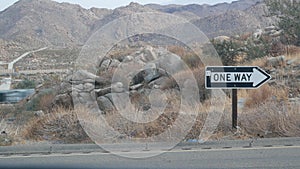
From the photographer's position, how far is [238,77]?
30.3 ft

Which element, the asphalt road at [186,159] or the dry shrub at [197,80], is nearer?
the asphalt road at [186,159]

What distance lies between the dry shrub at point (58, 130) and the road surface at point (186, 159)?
110 centimetres

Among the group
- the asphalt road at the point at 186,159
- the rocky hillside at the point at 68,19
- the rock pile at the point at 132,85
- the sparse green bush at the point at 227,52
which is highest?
the rocky hillside at the point at 68,19

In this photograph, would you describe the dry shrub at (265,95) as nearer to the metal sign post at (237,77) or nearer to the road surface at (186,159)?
the metal sign post at (237,77)

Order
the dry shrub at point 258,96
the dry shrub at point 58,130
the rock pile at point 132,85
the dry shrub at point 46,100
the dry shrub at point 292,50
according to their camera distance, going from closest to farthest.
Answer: the dry shrub at point 58,130
the dry shrub at point 258,96
the rock pile at point 132,85
the dry shrub at point 46,100
the dry shrub at point 292,50

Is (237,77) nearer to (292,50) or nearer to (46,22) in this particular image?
Result: (292,50)

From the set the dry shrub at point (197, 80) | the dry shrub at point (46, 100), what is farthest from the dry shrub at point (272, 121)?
the dry shrub at point (46, 100)

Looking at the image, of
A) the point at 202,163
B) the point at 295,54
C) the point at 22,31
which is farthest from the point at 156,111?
the point at 22,31

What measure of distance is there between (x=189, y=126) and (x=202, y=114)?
2.19 feet

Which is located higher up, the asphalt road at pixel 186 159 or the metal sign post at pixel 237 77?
the metal sign post at pixel 237 77

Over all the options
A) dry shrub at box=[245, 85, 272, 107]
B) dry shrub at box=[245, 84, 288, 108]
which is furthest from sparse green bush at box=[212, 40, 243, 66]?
dry shrub at box=[245, 85, 272, 107]

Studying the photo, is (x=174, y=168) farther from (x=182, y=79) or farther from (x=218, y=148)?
(x=182, y=79)

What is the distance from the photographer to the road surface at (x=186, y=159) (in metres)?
7.08

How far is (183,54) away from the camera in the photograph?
2053 centimetres
